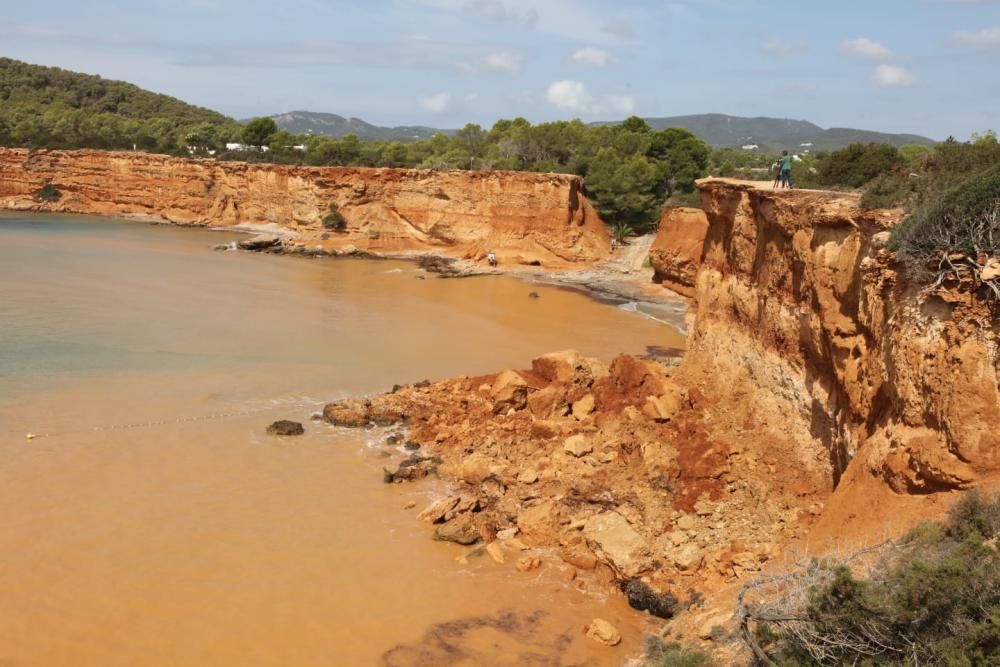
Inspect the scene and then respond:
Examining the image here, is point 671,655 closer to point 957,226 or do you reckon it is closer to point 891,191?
point 957,226

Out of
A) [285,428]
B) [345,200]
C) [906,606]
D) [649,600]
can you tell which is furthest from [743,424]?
[345,200]

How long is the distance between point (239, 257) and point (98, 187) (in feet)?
70.7

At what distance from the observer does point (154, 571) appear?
33.2 ft

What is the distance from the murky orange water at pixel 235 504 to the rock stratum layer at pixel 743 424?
95cm

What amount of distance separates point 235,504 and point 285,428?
10.2 feet

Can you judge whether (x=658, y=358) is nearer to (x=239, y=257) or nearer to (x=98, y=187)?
(x=239, y=257)

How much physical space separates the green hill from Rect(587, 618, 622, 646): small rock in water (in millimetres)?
60039

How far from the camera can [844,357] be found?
31.5 feet

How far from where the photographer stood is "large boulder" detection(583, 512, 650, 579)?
984 centimetres

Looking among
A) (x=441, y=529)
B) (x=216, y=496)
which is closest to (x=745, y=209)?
(x=441, y=529)

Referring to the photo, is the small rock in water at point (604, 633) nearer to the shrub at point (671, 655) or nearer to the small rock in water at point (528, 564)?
the shrub at point (671, 655)

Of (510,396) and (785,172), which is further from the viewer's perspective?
(510,396)

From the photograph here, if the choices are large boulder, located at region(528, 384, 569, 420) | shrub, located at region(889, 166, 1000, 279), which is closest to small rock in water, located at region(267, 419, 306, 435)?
large boulder, located at region(528, 384, 569, 420)

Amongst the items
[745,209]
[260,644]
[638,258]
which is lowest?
[260,644]
